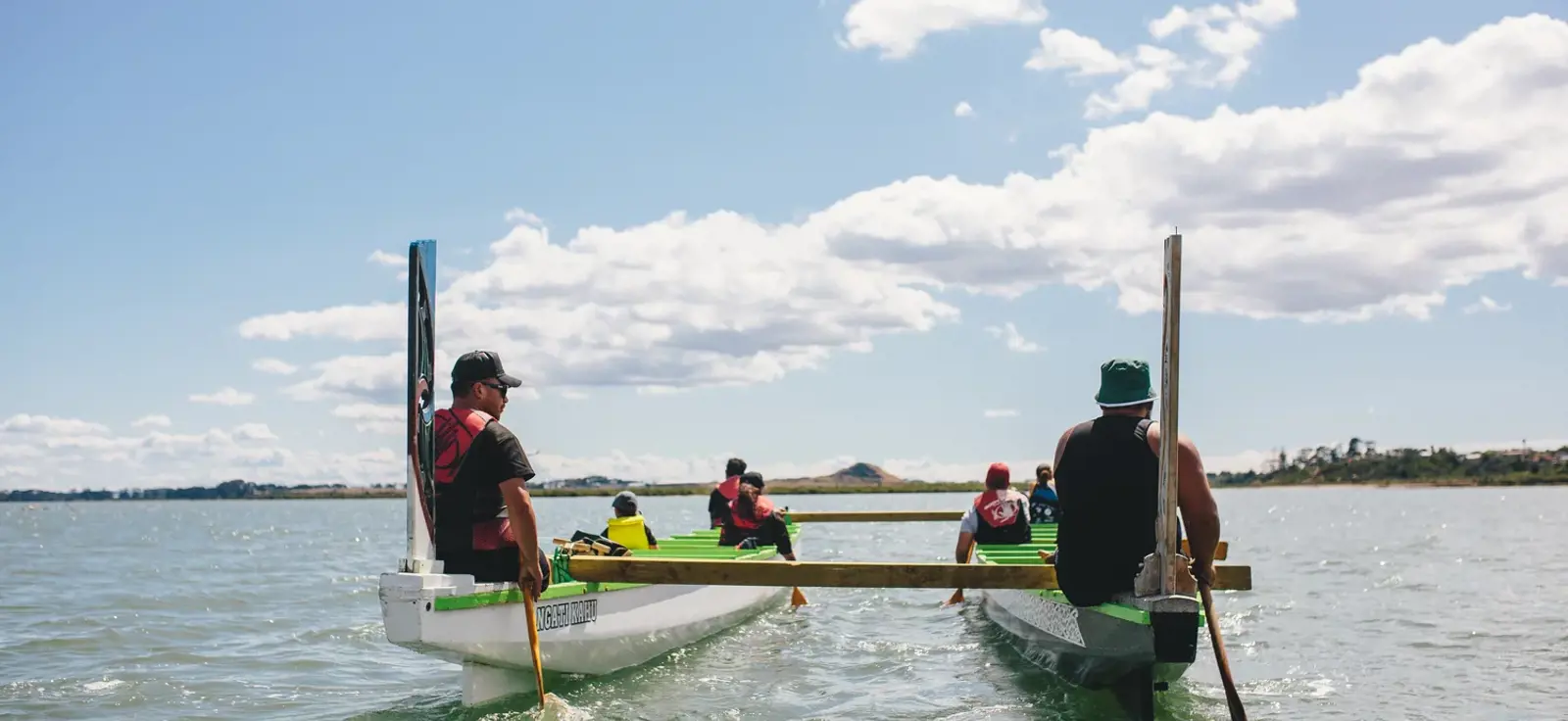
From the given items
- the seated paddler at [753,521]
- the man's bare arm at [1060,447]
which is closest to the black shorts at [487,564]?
the man's bare arm at [1060,447]

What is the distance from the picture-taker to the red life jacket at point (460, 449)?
24.7 ft

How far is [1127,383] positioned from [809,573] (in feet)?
9.34

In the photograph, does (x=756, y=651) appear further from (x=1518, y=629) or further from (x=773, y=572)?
(x=1518, y=629)

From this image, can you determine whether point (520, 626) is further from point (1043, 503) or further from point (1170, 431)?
point (1043, 503)

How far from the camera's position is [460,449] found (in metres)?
7.55

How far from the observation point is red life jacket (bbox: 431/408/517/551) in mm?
7531

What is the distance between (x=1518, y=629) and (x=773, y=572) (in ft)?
32.9

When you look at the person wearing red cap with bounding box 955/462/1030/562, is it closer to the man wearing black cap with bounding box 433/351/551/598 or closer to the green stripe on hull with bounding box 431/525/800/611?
the green stripe on hull with bounding box 431/525/800/611

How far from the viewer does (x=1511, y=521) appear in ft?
154

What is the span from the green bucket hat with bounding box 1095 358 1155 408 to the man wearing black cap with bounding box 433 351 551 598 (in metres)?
3.65

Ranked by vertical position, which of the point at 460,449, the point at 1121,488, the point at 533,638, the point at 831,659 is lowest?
the point at 831,659

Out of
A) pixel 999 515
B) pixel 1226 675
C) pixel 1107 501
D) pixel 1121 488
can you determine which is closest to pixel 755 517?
pixel 999 515

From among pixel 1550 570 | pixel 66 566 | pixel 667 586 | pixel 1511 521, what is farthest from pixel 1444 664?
pixel 1511 521

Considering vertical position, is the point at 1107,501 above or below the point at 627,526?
above
